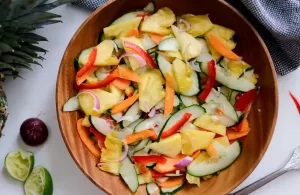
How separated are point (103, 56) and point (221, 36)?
0.30 metres

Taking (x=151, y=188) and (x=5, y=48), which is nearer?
(x=5, y=48)

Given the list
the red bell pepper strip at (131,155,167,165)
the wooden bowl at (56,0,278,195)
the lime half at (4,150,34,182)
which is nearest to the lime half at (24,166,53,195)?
the lime half at (4,150,34,182)

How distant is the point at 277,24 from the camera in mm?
1346

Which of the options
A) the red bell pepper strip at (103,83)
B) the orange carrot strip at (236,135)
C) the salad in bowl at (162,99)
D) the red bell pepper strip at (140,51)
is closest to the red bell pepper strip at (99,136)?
the salad in bowl at (162,99)

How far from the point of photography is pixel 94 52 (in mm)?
1345

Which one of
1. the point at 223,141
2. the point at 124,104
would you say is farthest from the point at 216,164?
the point at 124,104

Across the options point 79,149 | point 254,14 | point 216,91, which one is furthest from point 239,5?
point 79,149

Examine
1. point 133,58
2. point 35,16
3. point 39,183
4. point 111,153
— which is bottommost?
point 39,183

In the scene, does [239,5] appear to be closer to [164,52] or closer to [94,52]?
[164,52]

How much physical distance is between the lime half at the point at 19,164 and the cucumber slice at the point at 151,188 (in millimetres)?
319

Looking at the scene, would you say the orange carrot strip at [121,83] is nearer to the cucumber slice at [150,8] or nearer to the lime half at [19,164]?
the cucumber slice at [150,8]

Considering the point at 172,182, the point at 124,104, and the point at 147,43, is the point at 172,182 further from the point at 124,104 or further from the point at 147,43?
the point at 147,43

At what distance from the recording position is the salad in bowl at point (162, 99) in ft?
4.42

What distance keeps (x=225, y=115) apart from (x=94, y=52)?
36cm
